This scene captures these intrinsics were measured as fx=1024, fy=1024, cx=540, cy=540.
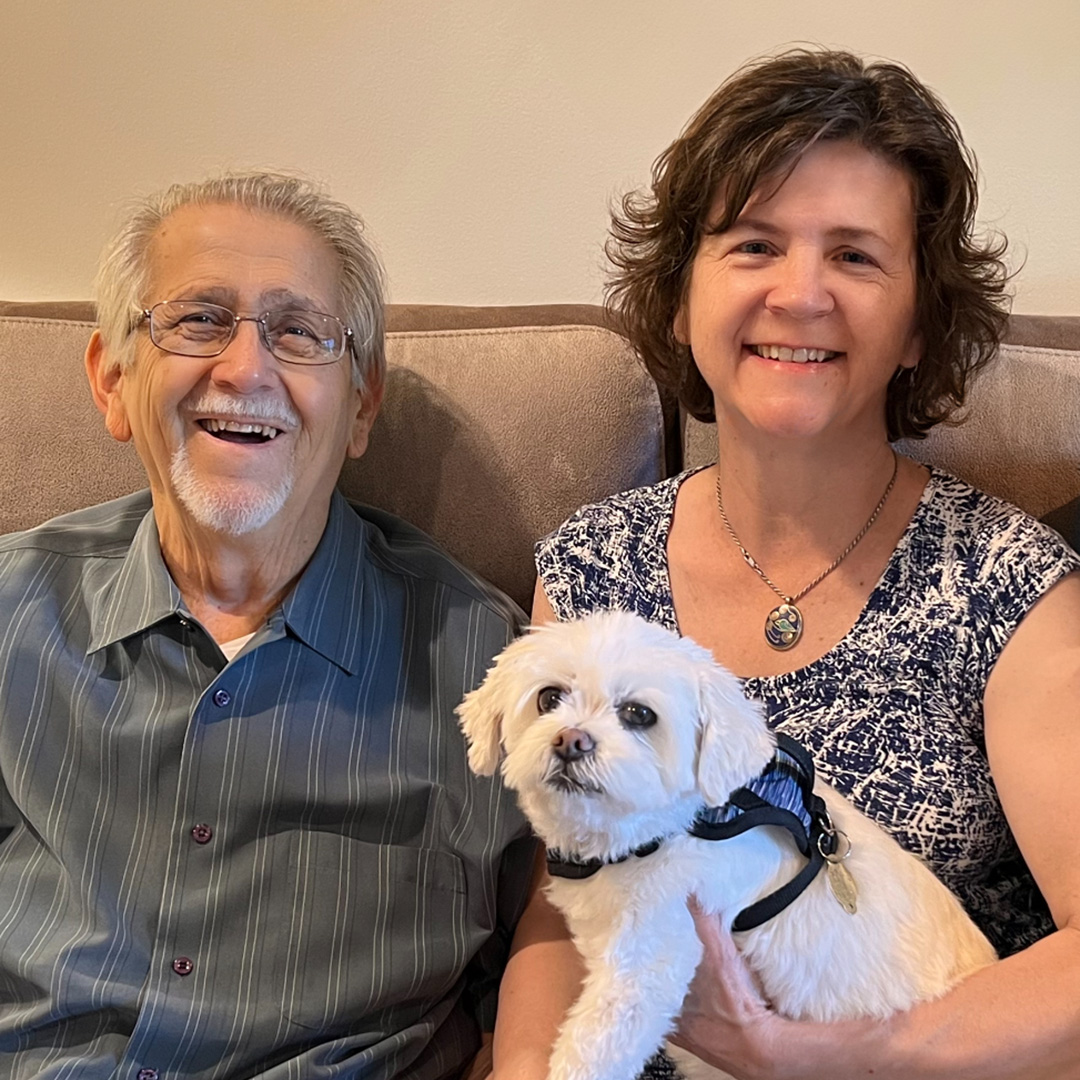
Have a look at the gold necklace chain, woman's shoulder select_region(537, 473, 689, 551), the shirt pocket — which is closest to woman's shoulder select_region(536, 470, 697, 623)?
woman's shoulder select_region(537, 473, 689, 551)

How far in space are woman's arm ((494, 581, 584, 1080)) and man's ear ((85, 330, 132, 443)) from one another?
0.88 metres

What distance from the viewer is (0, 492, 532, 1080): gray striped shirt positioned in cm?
121

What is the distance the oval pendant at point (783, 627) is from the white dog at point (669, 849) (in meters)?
0.27

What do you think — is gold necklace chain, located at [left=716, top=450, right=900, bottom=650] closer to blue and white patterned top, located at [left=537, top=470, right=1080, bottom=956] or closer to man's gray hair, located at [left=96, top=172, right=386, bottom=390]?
blue and white patterned top, located at [left=537, top=470, right=1080, bottom=956]

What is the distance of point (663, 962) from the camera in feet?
3.06

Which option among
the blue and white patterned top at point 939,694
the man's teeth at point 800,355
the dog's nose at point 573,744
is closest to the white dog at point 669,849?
the dog's nose at point 573,744

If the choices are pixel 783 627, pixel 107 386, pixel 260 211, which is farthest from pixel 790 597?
pixel 107 386

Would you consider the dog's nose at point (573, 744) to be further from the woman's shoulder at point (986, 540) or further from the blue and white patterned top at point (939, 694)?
the woman's shoulder at point (986, 540)

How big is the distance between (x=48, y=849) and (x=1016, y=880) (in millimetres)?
1201

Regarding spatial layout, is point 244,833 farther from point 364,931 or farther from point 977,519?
point 977,519

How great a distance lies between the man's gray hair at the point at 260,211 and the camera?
1.42 m

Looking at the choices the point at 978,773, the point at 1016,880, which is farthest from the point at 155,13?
the point at 1016,880

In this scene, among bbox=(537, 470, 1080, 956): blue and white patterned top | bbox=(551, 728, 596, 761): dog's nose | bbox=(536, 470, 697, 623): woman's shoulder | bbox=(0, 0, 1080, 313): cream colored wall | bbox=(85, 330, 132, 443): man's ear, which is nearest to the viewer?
bbox=(551, 728, 596, 761): dog's nose

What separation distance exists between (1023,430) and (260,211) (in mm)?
1102
